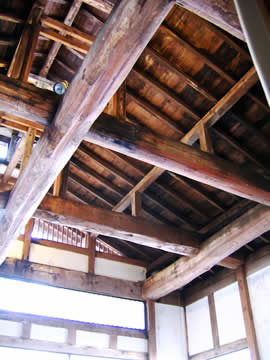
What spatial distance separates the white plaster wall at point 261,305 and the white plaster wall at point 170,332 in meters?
1.64

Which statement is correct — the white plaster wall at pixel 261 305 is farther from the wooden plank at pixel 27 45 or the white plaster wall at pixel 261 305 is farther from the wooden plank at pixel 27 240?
the wooden plank at pixel 27 45

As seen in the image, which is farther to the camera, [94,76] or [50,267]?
[50,267]

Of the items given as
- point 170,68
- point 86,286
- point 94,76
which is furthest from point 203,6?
point 86,286

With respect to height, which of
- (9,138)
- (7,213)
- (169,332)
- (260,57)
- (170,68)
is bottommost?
(260,57)

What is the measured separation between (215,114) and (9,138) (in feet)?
10.8

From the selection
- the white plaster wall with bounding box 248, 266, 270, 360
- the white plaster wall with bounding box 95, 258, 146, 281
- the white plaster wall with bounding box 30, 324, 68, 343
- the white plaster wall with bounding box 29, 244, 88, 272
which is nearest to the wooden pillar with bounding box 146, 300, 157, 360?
the white plaster wall with bounding box 95, 258, 146, 281

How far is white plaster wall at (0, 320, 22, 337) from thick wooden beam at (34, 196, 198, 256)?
6.60 feet

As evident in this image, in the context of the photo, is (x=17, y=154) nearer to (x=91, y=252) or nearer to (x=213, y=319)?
(x=91, y=252)

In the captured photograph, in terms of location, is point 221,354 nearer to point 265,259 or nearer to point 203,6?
point 265,259

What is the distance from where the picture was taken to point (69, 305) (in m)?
5.95

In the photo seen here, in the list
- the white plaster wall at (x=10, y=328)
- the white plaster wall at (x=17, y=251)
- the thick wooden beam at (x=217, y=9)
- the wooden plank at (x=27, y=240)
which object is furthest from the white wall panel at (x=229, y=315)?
the thick wooden beam at (x=217, y=9)

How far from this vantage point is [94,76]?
2.38 meters

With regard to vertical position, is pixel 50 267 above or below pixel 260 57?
above

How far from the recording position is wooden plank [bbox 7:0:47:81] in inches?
149
